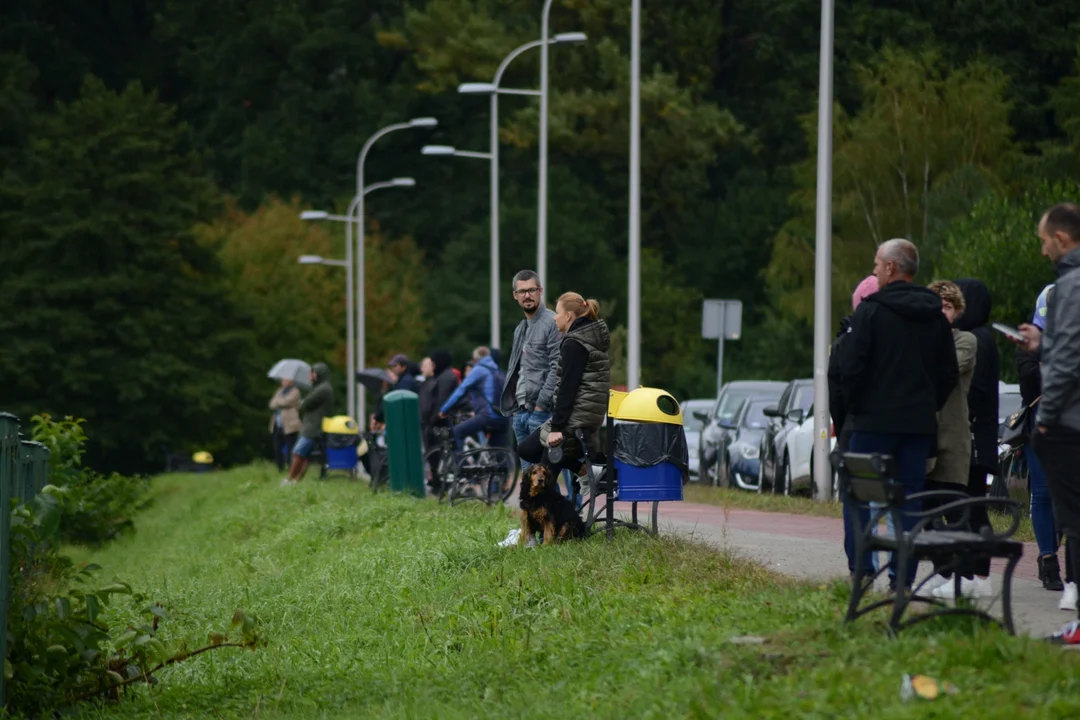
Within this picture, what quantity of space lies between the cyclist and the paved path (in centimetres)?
211

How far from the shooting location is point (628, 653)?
369 inches

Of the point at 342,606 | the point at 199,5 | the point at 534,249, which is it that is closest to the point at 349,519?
the point at 342,606

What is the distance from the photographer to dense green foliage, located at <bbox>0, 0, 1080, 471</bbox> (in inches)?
2004

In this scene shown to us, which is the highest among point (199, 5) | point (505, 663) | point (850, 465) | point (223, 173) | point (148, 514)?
point (199, 5)

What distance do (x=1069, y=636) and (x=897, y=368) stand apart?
1.74 meters

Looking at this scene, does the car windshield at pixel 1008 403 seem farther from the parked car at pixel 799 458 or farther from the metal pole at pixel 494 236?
the metal pole at pixel 494 236

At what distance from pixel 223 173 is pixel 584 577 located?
2295 inches

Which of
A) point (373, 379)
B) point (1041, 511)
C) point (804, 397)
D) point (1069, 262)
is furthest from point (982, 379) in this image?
point (373, 379)

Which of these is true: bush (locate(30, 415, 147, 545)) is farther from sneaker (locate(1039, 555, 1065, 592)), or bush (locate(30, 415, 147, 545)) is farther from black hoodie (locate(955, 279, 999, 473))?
sneaker (locate(1039, 555, 1065, 592))

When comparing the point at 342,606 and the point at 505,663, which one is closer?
the point at 505,663

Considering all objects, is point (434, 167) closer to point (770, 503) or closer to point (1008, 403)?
point (770, 503)

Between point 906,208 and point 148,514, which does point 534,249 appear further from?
point 148,514

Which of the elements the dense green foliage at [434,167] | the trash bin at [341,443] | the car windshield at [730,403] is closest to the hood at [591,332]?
the trash bin at [341,443]

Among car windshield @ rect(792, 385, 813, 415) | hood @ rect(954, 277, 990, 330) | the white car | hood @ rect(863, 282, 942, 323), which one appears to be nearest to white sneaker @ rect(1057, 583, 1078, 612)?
hood @ rect(863, 282, 942, 323)
